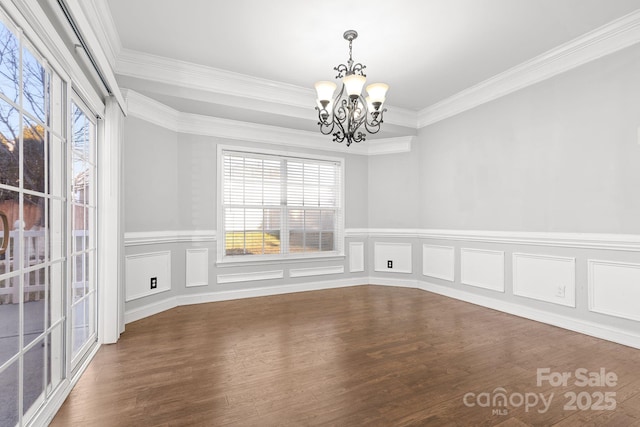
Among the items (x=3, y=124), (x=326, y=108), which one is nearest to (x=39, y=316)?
(x=3, y=124)

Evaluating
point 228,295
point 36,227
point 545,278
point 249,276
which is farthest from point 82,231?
point 545,278

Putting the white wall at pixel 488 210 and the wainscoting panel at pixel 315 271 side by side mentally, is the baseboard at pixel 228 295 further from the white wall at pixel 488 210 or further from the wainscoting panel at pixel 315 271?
the wainscoting panel at pixel 315 271

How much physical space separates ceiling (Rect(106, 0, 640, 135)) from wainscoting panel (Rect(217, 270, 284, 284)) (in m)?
2.28

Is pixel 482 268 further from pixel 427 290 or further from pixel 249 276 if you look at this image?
pixel 249 276

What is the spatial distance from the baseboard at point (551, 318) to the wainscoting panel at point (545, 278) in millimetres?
165

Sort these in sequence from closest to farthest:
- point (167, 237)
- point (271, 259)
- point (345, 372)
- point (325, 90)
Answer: point (345, 372), point (325, 90), point (167, 237), point (271, 259)

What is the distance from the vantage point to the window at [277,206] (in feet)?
15.1

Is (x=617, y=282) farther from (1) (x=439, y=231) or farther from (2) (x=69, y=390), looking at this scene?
(2) (x=69, y=390)

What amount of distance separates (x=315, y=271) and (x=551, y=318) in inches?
123

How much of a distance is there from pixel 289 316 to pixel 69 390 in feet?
6.86

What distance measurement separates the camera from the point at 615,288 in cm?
299

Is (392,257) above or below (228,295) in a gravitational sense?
above

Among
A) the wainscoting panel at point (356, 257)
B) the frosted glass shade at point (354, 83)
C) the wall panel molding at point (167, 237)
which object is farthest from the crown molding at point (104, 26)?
the wainscoting panel at point (356, 257)

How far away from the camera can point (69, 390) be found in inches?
83.3
